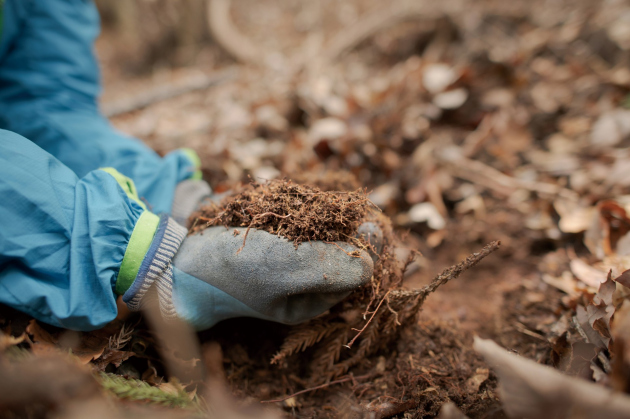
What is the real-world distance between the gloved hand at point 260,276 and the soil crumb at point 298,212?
0.03m

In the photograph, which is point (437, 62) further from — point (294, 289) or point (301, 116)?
point (294, 289)

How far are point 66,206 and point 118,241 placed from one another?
175mm

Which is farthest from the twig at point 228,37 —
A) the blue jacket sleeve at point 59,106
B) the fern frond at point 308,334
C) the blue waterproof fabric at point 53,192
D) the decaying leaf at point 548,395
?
the decaying leaf at point 548,395

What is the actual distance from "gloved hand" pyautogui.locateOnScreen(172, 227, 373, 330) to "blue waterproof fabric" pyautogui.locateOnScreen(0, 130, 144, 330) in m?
0.21

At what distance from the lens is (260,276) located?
0.98 m

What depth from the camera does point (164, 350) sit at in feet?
3.68

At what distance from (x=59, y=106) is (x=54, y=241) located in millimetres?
965

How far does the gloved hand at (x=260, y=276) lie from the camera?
0.96 meters

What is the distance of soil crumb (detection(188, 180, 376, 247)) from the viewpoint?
0.99m

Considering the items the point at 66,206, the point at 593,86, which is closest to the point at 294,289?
the point at 66,206

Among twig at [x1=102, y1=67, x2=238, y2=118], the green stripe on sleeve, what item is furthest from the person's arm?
twig at [x1=102, y1=67, x2=238, y2=118]

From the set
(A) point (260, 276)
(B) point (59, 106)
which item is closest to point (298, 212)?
(A) point (260, 276)

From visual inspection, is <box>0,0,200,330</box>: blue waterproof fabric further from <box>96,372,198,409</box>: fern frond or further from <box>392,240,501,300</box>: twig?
<box>392,240,501,300</box>: twig

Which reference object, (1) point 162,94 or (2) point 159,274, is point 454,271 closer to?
(2) point 159,274
